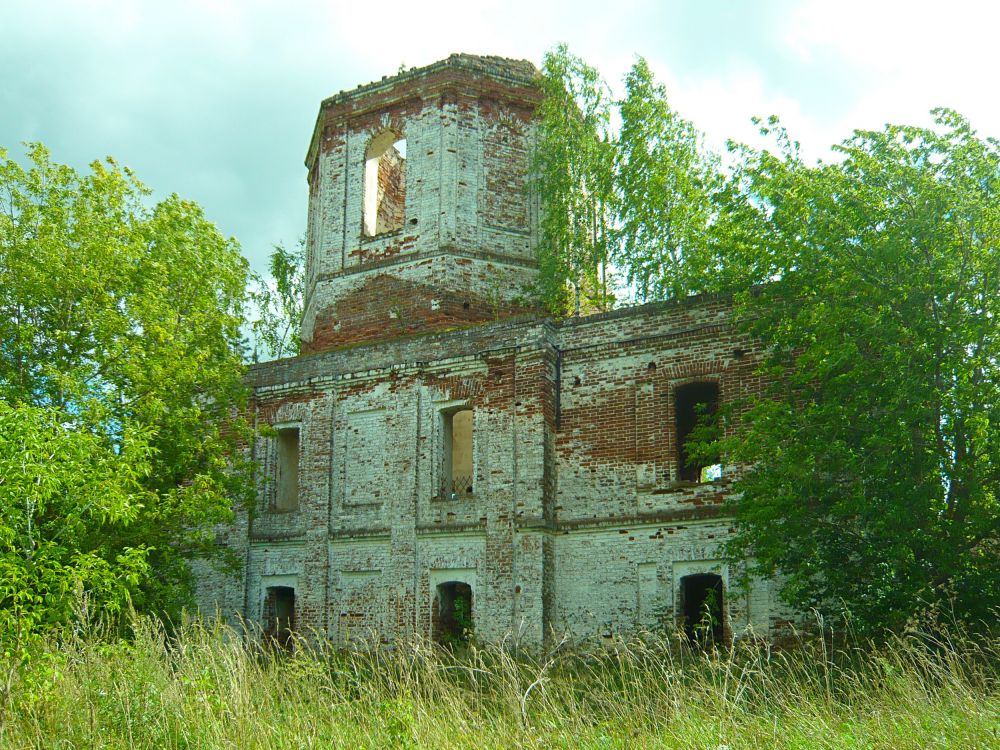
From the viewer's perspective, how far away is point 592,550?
1519cm

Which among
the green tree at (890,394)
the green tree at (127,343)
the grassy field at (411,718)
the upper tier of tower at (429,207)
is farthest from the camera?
the upper tier of tower at (429,207)

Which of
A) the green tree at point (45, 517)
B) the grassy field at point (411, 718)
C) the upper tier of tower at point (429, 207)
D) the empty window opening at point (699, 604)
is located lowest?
the grassy field at point (411, 718)

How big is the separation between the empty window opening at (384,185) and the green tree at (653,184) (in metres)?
4.76

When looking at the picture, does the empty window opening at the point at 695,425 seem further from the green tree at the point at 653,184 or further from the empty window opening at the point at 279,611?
the empty window opening at the point at 279,611

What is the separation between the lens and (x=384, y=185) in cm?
2069

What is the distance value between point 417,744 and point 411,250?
43.2 feet

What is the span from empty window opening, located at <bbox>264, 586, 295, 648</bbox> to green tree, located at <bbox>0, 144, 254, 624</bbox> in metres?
1.91

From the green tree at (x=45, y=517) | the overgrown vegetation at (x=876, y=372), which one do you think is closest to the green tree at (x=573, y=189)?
the overgrown vegetation at (x=876, y=372)

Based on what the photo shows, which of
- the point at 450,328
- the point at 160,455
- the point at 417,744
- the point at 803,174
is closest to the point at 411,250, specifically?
the point at 450,328

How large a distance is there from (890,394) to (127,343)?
10.7 meters

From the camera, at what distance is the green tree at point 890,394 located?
10592 millimetres

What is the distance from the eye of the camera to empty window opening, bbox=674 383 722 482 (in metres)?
14.8

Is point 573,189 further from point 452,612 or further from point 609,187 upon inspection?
point 452,612

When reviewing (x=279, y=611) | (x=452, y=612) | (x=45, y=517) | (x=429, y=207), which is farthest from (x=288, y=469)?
(x=45, y=517)
